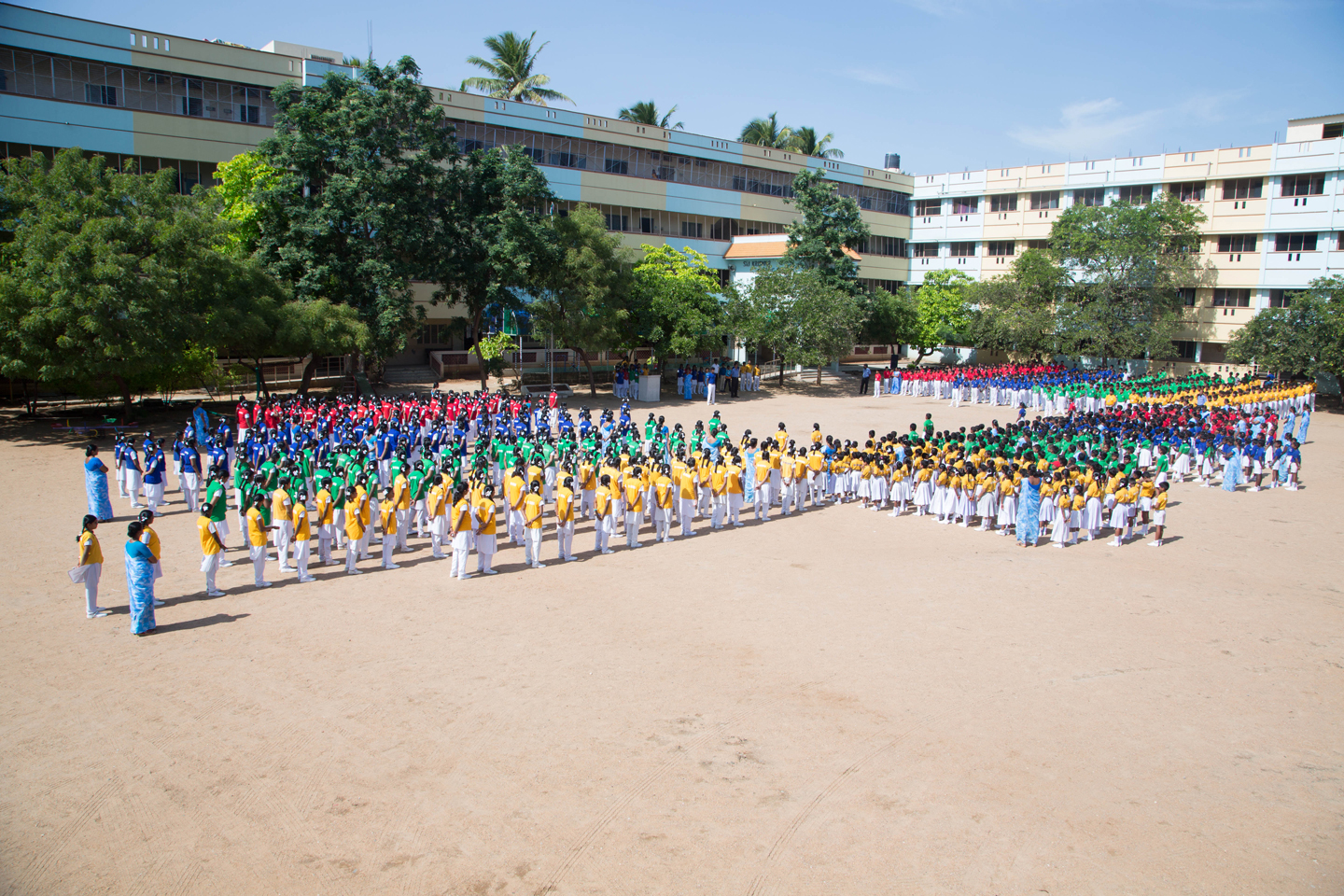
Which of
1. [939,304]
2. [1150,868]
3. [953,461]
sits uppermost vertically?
[939,304]

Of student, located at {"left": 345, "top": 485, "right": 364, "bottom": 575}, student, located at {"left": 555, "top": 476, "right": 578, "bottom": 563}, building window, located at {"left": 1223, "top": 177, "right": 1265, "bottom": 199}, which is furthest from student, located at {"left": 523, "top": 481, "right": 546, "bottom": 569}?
building window, located at {"left": 1223, "top": 177, "right": 1265, "bottom": 199}

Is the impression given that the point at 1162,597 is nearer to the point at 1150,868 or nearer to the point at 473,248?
the point at 1150,868

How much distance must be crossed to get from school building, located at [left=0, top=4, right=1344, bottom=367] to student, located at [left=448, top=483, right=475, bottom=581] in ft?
56.4

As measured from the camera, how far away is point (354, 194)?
2438 cm

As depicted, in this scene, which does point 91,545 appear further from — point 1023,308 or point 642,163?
point 1023,308

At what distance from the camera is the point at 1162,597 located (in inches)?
410

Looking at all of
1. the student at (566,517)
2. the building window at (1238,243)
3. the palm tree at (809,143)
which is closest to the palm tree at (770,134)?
the palm tree at (809,143)

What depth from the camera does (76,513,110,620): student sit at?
8.66 metres

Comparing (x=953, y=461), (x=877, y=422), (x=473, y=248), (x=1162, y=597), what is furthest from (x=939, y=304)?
(x=1162, y=597)

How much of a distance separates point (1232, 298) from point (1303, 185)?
5330mm

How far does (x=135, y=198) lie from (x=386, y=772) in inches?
747

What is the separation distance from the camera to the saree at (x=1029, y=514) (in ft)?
42.8

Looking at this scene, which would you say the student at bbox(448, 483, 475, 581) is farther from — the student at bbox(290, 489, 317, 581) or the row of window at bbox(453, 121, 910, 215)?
the row of window at bbox(453, 121, 910, 215)

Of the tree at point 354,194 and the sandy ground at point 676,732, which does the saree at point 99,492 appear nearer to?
the sandy ground at point 676,732
